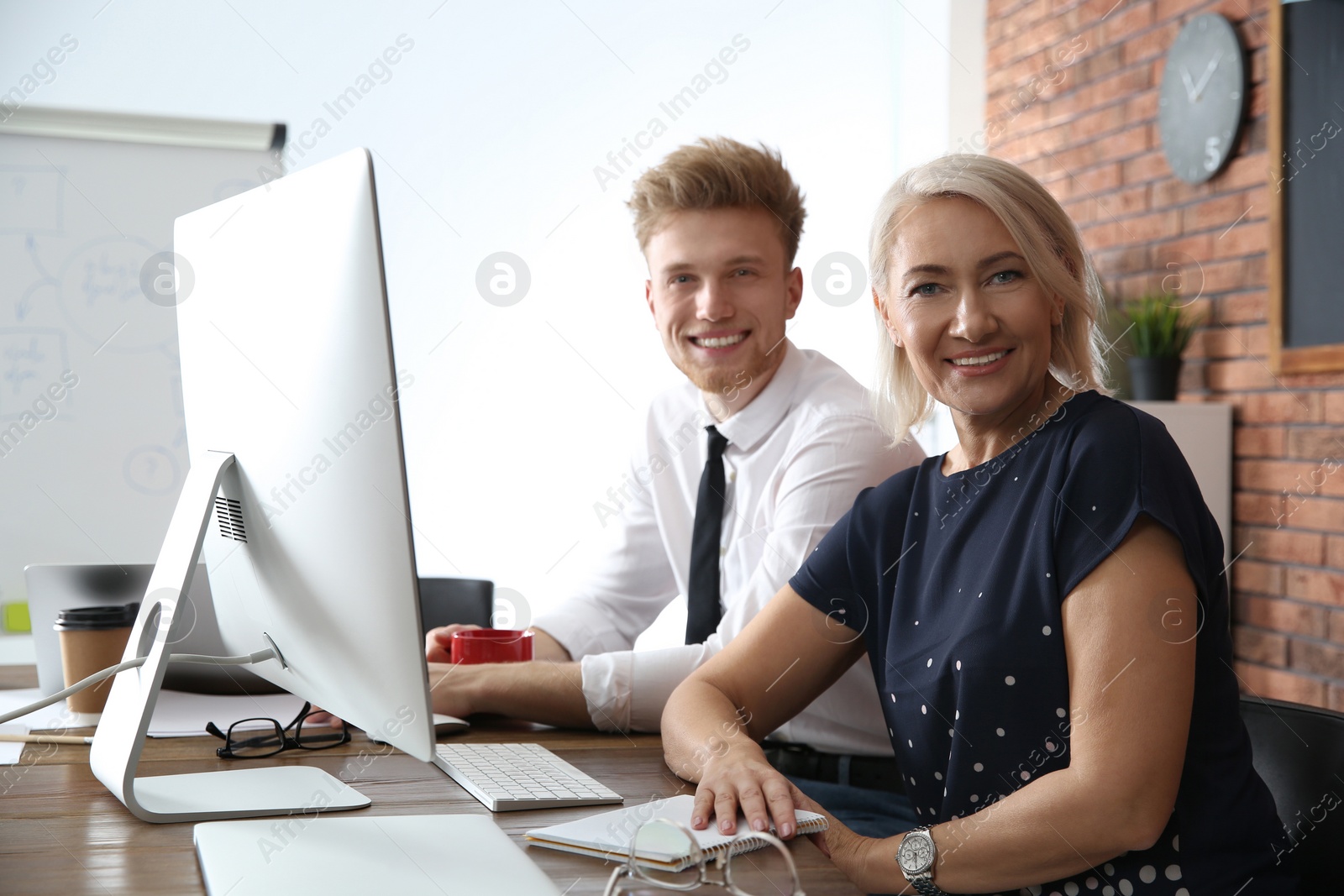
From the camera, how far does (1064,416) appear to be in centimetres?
118

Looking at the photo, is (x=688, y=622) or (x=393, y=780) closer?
(x=393, y=780)

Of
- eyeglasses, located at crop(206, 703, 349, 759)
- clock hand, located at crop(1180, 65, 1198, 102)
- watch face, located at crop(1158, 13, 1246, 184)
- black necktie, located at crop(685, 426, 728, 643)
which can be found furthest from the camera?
clock hand, located at crop(1180, 65, 1198, 102)

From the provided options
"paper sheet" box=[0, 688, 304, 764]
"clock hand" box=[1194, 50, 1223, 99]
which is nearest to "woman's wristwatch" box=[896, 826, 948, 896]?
"paper sheet" box=[0, 688, 304, 764]

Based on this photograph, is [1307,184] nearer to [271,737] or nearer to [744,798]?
[744,798]

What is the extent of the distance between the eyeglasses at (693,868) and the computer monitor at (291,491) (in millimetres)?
188

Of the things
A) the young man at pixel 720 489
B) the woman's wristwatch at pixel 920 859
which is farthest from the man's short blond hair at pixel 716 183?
the woman's wristwatch at pixel 920 859

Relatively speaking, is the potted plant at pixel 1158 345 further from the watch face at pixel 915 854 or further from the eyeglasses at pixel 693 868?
the eyeglasses at pixel 693 868

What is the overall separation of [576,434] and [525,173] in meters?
0.87

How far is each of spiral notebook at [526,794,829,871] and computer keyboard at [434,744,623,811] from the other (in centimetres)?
6

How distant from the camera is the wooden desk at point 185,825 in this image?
→ 2.60ft

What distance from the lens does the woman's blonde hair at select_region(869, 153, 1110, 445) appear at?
1.21 m

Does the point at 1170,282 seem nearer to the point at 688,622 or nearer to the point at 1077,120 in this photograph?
the point at 1077,120

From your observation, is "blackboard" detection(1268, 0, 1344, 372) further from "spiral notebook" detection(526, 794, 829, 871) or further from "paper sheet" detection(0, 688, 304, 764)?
"paper sheet" detection(0, 688, 304, 764)

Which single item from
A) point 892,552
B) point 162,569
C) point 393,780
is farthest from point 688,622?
point 162,569
